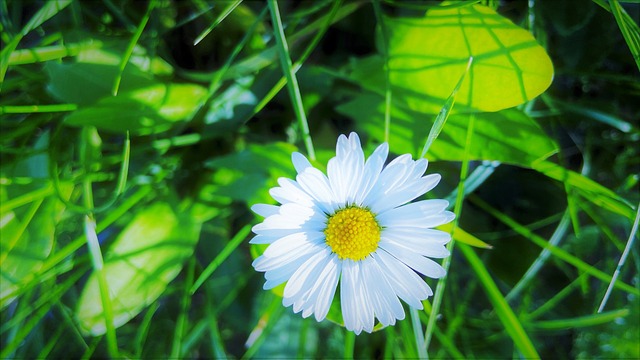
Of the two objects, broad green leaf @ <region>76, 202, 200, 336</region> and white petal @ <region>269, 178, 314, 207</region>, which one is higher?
white petal @ <region>269, 178, 314, 207</region>

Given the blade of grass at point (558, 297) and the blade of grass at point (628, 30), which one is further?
the blade of grass at point (558, 297)

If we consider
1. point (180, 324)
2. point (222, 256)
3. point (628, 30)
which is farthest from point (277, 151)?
point (628, 30)

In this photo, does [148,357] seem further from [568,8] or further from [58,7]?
[568,8]

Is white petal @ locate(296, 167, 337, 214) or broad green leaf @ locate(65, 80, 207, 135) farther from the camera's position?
broad green leaf @ locate(65, 80, 207, 135)

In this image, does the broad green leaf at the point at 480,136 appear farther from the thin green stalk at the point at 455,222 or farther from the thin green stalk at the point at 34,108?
the thin green stalk at the point at 34,108

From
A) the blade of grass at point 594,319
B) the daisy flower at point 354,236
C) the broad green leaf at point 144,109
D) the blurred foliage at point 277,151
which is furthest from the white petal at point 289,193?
the blade of grass at point 594,319

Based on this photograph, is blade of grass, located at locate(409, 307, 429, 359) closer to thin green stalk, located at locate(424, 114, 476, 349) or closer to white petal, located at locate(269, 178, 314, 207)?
thin green stalk, located at locate(424, 114, 476, 349)

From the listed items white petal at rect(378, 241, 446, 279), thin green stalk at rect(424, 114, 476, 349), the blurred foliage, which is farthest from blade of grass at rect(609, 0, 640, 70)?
white petal at rect(378, 241, 446, 279)

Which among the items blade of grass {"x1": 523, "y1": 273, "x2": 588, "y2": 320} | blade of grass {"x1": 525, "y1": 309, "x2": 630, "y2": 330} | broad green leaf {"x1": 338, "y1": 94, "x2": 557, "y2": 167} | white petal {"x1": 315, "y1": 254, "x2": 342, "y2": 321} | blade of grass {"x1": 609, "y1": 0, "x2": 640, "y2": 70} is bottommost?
blade of grass {"x1": 525, "y1": 309, "x2": 630, "y2": 330}

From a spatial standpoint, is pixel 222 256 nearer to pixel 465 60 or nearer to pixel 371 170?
pixel 371 170
